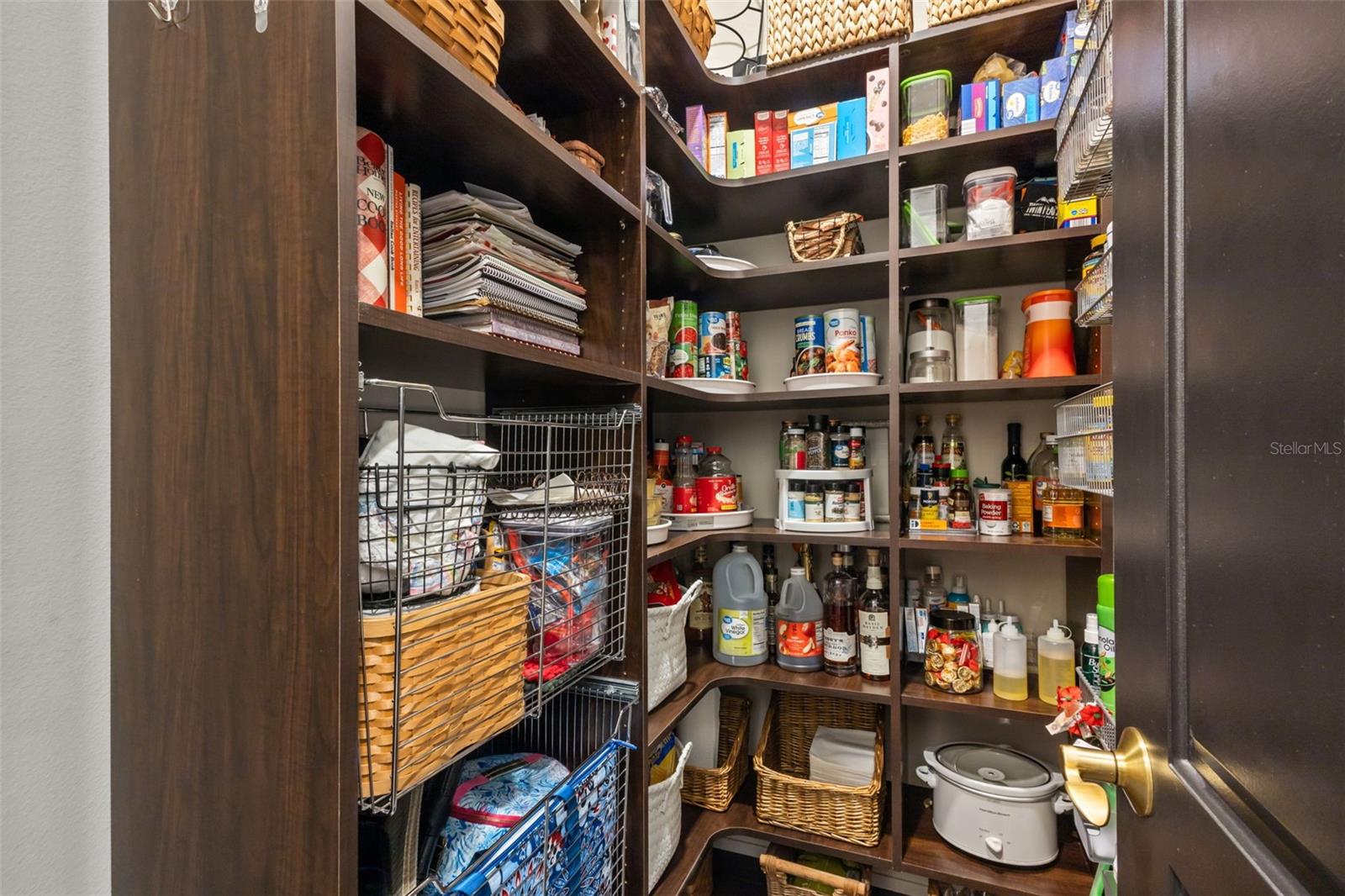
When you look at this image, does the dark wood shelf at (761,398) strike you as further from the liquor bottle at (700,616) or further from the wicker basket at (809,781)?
the wicker basket at (809,781)

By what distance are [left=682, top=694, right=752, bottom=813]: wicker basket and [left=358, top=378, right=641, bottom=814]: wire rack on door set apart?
78cm

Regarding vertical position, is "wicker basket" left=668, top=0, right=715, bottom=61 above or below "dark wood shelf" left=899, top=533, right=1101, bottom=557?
above

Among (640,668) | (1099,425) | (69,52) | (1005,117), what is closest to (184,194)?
(69,52)

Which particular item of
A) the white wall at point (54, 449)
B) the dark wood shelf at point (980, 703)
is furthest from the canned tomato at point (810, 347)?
the white wall at point (54, 449)

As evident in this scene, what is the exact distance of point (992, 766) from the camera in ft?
5.41

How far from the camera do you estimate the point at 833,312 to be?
1768 mm

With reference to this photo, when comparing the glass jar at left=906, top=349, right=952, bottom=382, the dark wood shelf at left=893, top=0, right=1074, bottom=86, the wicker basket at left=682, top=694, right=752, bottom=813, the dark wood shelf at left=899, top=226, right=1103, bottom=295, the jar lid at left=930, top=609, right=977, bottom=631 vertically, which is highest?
the dark wood shelf at left=893, top=0, right=1074, bottom=86

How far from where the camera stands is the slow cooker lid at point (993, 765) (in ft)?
5.12

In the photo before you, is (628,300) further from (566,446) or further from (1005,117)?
(1005,117)

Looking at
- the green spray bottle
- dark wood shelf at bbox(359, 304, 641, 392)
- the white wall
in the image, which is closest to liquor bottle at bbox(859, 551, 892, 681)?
the green spray bottle

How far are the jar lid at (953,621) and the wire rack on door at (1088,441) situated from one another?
0.57 meters

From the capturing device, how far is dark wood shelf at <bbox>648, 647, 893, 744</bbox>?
1579 mm

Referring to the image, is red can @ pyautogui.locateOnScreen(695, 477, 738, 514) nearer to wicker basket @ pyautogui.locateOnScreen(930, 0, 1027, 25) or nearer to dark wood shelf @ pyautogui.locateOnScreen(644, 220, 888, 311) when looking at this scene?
dark wood shelf @ pyautogui.locateOnScreen(644, 220, 888, 311)

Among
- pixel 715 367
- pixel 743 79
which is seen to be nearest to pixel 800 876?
pixel 715 367
